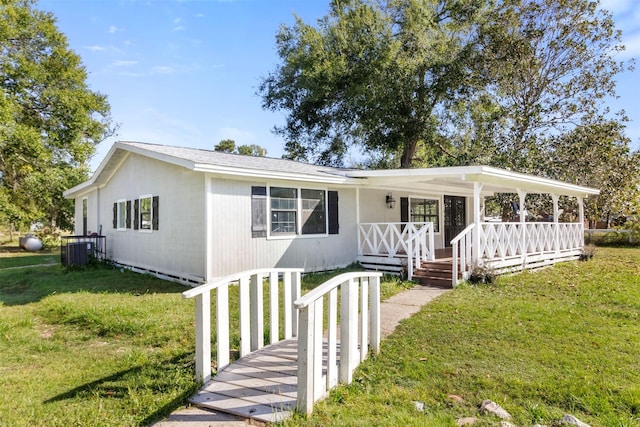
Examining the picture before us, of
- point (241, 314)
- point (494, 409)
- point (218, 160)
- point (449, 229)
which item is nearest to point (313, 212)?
point (218, 160)

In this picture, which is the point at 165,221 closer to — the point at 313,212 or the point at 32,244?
the point at 313,212

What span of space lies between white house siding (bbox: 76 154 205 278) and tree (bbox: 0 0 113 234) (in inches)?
337

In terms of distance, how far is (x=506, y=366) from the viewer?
4.16 metres

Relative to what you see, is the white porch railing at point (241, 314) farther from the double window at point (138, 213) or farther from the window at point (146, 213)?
the double window at point (138, 213)

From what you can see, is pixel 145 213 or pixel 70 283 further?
pixel 145 213

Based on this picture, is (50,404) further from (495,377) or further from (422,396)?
(495,377)

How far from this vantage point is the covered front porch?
9102 mm

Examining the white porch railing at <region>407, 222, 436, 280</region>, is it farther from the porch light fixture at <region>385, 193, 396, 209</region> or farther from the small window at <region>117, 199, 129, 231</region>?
the small window at <region>117, 199, 129, 231</region>

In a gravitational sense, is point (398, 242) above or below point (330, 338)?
above

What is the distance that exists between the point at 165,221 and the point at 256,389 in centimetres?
Result: 729

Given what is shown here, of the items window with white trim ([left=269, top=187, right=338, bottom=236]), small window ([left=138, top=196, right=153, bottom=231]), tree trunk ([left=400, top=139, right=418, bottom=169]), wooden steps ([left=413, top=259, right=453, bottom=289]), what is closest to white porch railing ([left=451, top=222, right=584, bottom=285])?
wooden steps ([left=413, top=259, right=453, bottom=289])

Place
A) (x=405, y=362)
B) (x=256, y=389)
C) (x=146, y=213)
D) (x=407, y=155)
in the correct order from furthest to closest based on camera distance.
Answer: (x=407, y=155), (x=146, y=213), (x=405, y=362), (x=256, y=389)

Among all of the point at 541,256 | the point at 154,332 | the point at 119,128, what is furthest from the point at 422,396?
the point at 119,128

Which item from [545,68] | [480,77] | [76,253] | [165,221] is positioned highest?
[545,68]
